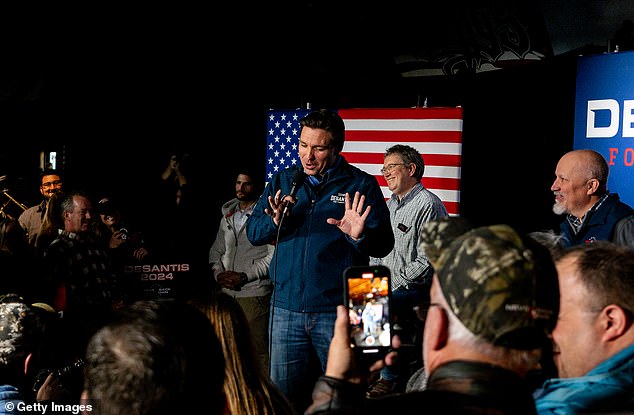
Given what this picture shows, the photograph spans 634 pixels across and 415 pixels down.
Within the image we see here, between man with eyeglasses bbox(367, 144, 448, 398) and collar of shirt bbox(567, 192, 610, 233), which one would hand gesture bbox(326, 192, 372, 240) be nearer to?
man with eyeglasses bbox(367, 144, 448, 398)

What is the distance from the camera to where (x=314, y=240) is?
4.07m

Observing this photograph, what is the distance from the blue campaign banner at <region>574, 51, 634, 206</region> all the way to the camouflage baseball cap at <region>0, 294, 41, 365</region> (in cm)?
423

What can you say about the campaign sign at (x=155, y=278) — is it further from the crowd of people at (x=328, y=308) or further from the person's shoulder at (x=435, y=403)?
the person's shoulder at (x=435, y=403)

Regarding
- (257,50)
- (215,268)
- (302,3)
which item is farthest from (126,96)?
(215,268)

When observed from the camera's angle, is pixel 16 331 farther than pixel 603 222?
No

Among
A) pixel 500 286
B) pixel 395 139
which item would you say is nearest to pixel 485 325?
pixel 500 286

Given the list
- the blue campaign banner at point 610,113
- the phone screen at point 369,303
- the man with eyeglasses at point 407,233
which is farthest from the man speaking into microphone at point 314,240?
the blue campaign banner at point 610,113

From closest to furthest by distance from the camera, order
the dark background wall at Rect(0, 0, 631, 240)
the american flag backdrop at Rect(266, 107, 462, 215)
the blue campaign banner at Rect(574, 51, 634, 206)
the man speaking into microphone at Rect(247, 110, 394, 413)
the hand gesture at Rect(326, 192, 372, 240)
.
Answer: the hand gesture at Rect(326, 192, 372, 240) < the man speaking into microphone at Rect(247, 110, 394, 413) < the blue campaign banner at Rect(574, 51, 634, 206) < the american flag backdrop at Rect(266, 107, 462, 215) < the dark background wall at Rect(0, 0, 631, 240)

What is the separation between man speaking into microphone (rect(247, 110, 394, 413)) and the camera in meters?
4.02

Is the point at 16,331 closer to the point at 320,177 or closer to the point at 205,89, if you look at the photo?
the point at 320,177

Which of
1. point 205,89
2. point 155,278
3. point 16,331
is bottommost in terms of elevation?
point 155,278

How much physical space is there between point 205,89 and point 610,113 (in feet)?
19.4

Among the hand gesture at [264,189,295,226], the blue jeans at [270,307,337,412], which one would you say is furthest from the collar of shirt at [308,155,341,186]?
the blue jeans at [270,307,337,412]

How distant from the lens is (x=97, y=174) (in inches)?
417
